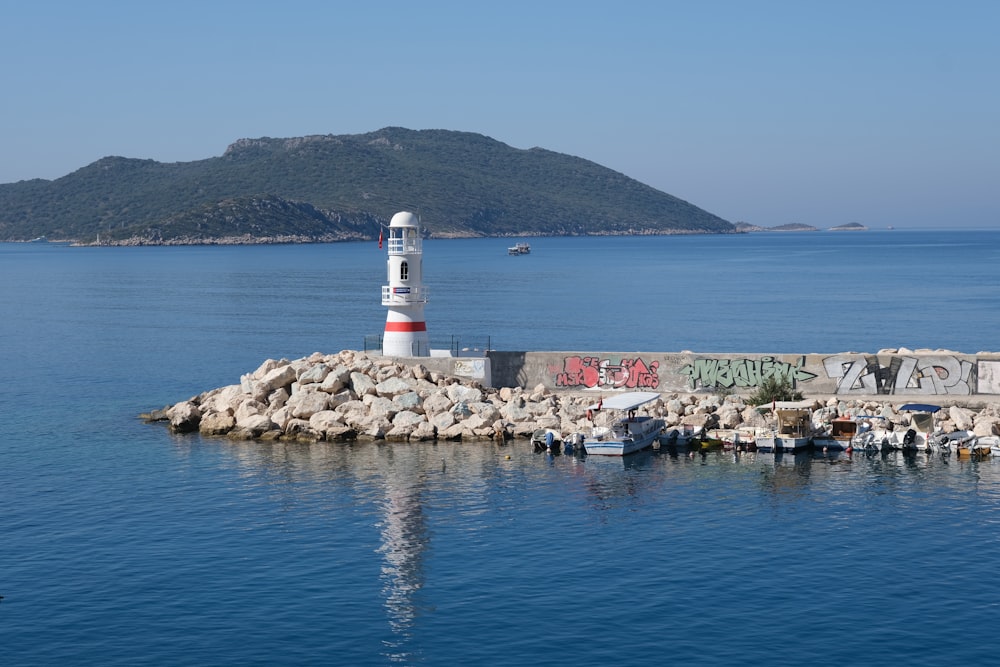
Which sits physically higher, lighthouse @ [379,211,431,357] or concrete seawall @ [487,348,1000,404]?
lighthouse @ [379,211,431,357]

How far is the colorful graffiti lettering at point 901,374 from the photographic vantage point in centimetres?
5169

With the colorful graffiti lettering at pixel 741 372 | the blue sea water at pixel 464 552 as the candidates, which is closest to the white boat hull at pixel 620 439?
the blue sea water at pixel 464 552

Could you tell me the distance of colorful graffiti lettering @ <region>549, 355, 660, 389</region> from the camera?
5488 cm

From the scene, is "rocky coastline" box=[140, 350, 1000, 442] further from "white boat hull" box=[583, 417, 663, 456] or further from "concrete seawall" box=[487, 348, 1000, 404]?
"white boat hull" box=[583, 417, 663, 456]

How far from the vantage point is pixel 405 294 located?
5578 cm

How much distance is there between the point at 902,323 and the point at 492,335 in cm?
3583

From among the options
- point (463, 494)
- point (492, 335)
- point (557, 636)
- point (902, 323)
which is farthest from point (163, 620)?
point (902, 323)

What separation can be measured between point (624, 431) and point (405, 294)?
1380 centimetres

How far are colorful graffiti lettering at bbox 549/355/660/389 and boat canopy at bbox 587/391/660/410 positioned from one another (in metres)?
2.98

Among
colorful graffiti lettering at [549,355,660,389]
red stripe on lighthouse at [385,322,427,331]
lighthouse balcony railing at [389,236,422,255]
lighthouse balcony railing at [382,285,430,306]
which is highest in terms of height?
lighthouse balcony railing at [389,236,422,255]

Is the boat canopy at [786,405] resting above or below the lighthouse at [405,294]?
below

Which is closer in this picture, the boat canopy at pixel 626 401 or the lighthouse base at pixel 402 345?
the boat canopy at pixel 626 401

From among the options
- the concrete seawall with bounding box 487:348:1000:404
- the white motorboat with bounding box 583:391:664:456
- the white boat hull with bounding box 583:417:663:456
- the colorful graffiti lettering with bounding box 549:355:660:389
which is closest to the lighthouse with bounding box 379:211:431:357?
the concrete seawall with bounding box 487:348:1000:404

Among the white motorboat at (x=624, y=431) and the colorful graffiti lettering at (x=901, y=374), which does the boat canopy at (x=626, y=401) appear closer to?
the white motorboat at (x=624, y=431)
